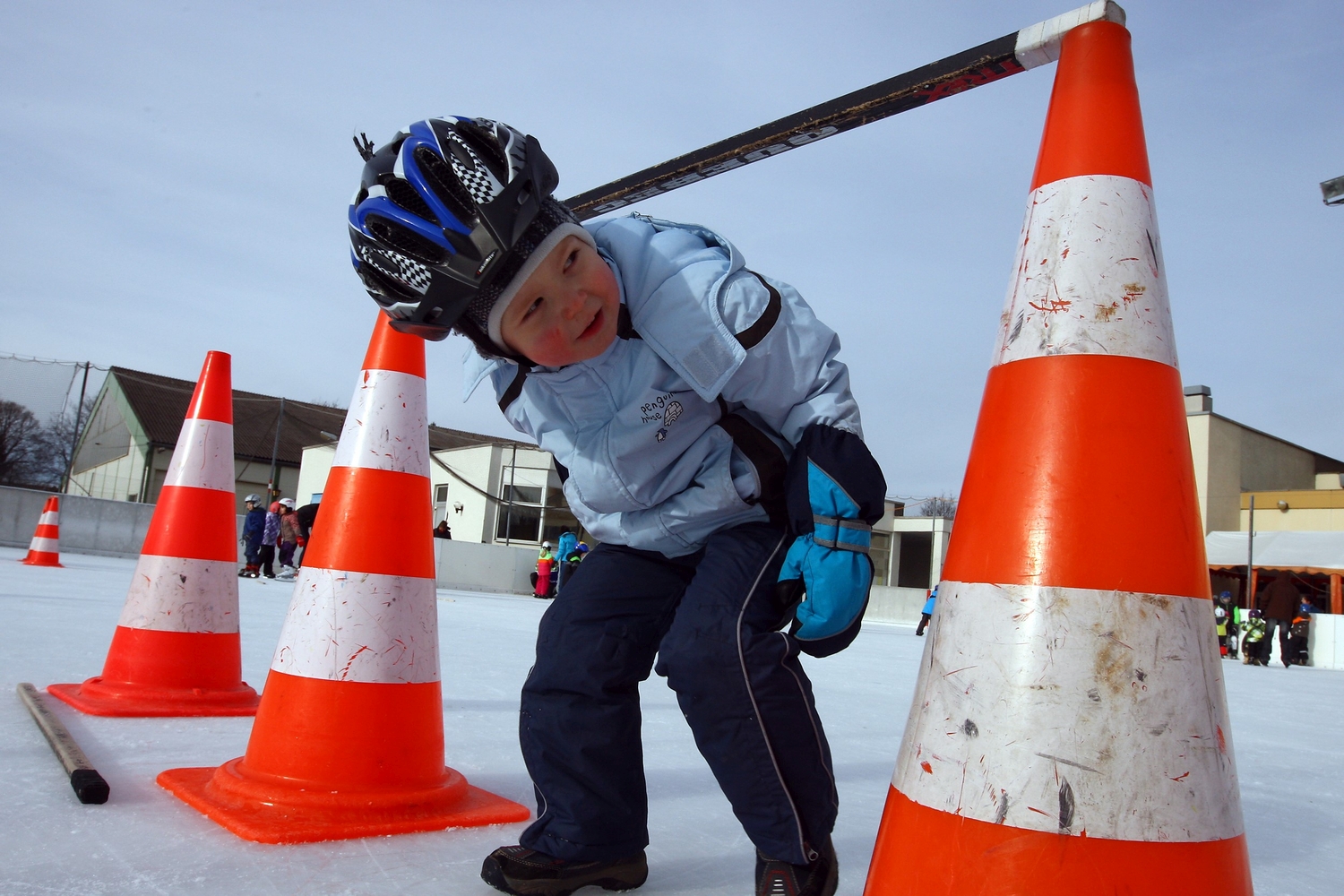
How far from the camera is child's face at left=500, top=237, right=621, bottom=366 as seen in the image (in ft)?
5.41

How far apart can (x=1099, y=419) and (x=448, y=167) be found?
3.73 ft

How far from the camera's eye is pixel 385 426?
227cm

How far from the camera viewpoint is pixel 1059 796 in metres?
1.01

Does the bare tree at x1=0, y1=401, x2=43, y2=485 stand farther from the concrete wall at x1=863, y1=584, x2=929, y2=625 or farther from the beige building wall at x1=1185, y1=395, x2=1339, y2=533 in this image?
the beige building wall at x1=1185, y1=395, x2=1339, y2=533

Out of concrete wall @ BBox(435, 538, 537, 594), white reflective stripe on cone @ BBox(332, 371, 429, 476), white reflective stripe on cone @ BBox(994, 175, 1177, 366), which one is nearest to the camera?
white reflective stripe on cone @ BBox(994, 175, 1177, 366)

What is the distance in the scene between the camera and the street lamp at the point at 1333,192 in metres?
2.31

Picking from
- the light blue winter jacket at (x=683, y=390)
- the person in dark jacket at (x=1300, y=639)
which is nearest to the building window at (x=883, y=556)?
the person in dark jacket at (x=1300, y=639)

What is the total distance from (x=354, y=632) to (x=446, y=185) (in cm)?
104

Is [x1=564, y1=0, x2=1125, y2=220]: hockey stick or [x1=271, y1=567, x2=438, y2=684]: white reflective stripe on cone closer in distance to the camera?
[x1=564, y1=0, x2=1125, y2=220]: hockey stick

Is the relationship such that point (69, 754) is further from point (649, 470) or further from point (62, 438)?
point (62, 438)

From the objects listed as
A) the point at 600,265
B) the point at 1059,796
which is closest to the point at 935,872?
the point at 1059,796

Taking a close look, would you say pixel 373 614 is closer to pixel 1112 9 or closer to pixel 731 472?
pixel 731 472

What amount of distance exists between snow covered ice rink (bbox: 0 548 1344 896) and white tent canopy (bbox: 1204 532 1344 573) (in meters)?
21.2

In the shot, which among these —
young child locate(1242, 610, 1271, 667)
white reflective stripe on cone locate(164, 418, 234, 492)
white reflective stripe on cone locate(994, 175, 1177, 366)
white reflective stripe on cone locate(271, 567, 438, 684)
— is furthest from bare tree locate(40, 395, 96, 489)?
young child locate(1242, 610, 1271, 667)
